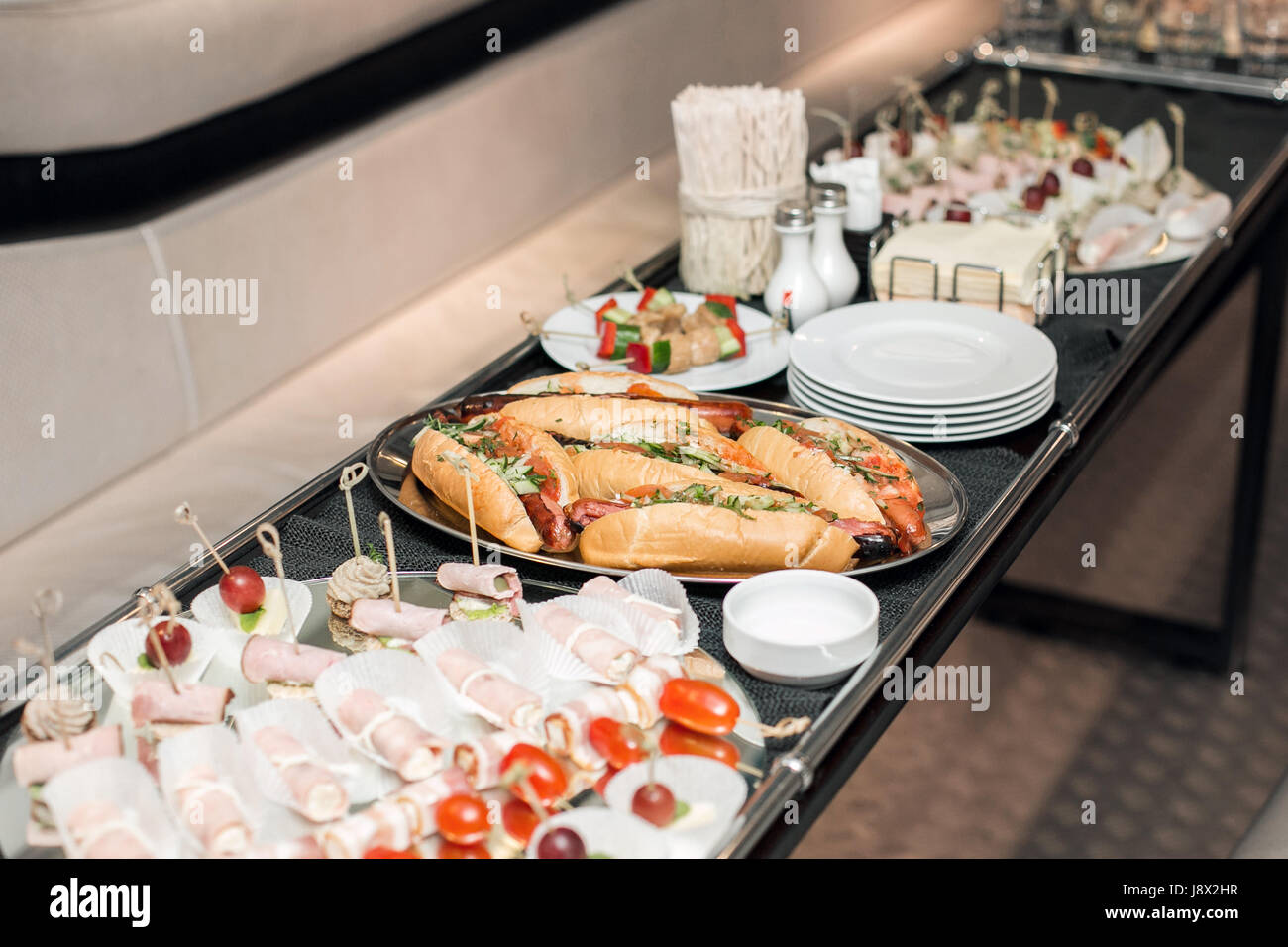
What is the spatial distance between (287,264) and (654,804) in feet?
3.77

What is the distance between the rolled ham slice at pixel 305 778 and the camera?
0.95 meters

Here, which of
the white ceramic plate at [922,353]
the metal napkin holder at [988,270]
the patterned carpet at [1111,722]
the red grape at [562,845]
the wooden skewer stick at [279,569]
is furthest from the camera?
the patterned carpet at [1111,722]

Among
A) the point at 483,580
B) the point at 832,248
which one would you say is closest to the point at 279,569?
the point at 483,580

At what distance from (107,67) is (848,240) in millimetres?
1023

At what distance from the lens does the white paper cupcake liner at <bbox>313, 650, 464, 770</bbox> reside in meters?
1.04

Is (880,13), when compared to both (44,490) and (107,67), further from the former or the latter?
(44,490)

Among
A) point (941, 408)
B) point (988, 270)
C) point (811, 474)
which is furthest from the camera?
point (988, 270)

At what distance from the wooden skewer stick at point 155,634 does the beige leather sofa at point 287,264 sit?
497 mm

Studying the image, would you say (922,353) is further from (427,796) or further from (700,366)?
(427,796)

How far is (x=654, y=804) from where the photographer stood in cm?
94

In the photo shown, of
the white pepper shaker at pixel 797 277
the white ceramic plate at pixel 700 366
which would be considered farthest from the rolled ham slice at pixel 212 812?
the white pepper shaker at pixel 797 277

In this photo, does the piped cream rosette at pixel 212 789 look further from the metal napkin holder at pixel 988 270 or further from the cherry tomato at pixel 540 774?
the metal napkin holder at pixel 988 270
